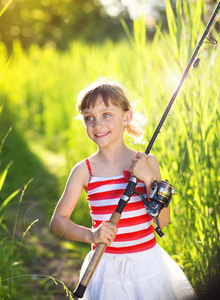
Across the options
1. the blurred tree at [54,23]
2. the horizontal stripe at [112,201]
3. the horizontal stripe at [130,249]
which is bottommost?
the horizontal stripe at [130,249]

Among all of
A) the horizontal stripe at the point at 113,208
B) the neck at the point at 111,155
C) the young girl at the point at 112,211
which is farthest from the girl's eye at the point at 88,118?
the horizontal stripe at the point at 113,208

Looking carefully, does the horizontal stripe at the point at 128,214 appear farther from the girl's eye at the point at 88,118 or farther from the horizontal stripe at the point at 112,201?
→ the girl's eye at the point at 88,118

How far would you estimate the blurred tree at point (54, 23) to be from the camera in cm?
1828

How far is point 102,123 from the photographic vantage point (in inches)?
60.2

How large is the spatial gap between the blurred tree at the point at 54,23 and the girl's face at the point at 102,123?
1603 cm

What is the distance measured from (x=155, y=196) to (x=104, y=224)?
0.70ft

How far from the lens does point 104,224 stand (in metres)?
1.33

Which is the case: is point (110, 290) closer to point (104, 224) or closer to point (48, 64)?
point (104, 224)

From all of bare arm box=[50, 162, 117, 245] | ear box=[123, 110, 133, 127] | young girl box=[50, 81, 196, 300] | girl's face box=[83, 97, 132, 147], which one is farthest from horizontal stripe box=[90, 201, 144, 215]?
ear box=[123, 110, 133, 127]

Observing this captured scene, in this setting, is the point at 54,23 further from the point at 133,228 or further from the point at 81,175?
the point at 133,228

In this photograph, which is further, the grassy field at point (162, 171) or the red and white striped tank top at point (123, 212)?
the grassy field at point (162, 171)

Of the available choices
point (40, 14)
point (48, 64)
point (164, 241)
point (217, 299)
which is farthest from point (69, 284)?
point (40, 14)

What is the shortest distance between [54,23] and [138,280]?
20.5 metres

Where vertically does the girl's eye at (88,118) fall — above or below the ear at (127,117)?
below
